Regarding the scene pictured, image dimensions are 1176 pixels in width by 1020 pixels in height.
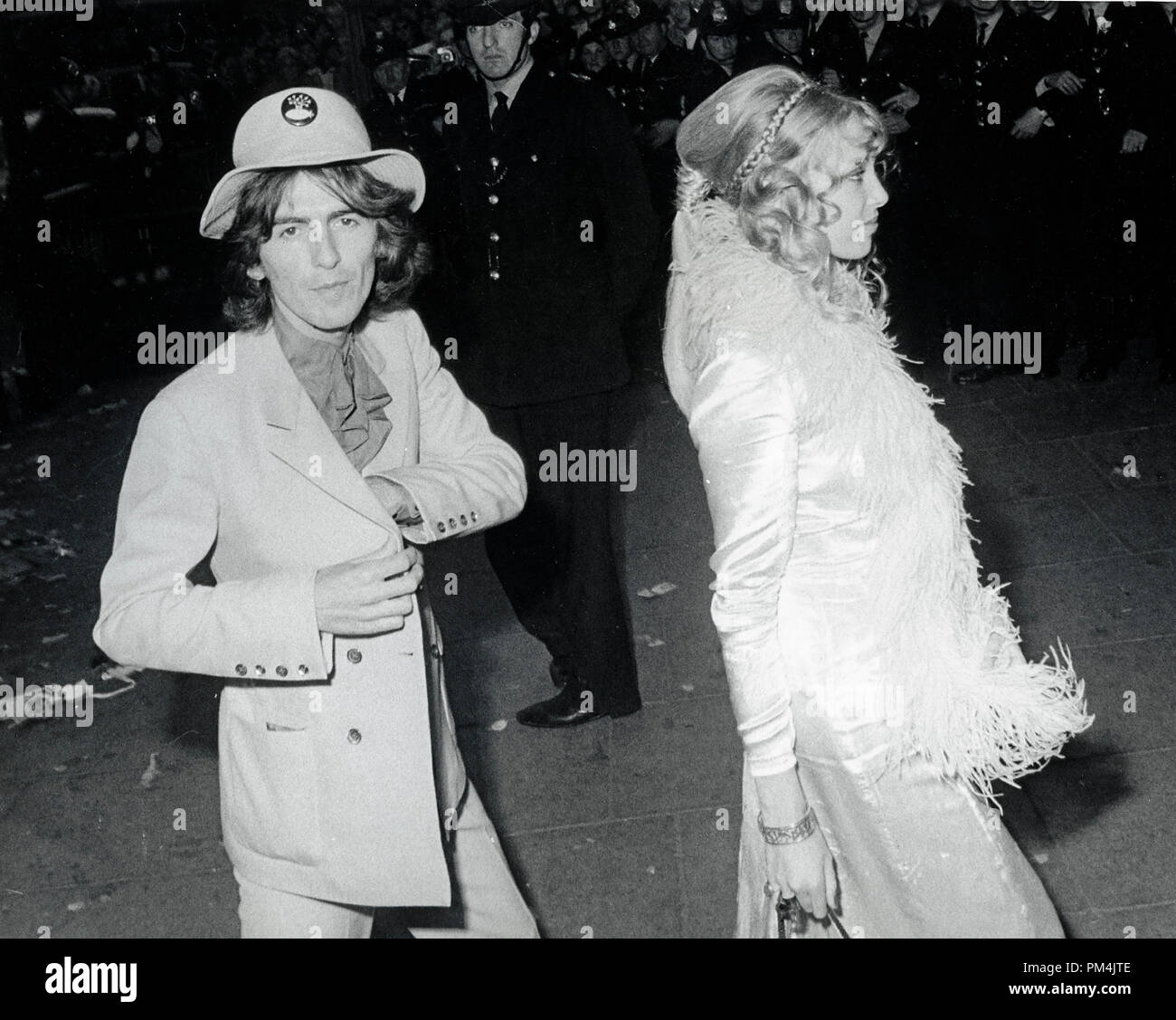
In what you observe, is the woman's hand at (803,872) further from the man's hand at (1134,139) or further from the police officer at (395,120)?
the man's hand at (1134,139)

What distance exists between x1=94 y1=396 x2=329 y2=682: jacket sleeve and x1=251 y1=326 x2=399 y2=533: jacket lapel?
0.41 ft

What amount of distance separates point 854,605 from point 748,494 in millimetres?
343

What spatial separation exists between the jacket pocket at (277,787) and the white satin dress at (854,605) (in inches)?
28.2

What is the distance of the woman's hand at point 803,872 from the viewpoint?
7.91ft

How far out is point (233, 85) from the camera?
9078 millimetres

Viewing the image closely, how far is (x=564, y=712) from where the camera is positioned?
185 inches

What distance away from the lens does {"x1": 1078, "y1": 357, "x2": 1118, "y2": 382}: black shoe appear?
7602 mm

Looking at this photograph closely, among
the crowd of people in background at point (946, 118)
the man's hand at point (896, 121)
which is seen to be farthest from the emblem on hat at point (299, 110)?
the man's hand at point (896, 121)

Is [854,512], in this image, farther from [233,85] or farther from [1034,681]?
[233,85]

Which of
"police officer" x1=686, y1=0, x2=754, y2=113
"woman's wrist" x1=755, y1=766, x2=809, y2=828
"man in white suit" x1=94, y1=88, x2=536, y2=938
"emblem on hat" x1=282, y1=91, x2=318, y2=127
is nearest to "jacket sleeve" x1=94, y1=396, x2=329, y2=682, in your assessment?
"man in white suit" x1=94, y1=88, x2=536, y2=938

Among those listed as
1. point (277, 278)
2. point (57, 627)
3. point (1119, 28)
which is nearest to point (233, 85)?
point (57, 627)

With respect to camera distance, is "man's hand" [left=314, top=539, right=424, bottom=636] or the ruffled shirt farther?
the ruffled shirt

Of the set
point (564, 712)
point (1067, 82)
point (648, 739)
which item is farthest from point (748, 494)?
point (1067, 82)

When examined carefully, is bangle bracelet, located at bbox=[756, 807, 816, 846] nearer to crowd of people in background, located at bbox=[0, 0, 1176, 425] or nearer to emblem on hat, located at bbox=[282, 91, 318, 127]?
emblem on hat, located at bbox=[282, 91, 318, 127]
